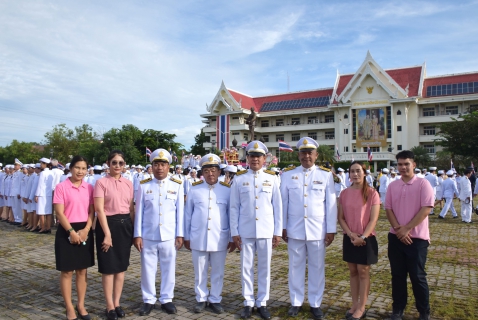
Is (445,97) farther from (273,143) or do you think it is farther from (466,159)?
(273,143)

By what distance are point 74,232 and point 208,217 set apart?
1.54 meters

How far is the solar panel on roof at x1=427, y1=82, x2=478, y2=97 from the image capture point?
42781mm

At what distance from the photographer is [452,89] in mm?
43812

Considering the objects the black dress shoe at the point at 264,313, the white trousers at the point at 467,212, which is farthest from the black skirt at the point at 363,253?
the white trousers at the point at 467,212

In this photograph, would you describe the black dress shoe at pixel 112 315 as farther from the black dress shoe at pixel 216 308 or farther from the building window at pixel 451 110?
the building window at pixel 451 110

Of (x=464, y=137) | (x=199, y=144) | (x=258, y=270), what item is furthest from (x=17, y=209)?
(x=199, y=144)

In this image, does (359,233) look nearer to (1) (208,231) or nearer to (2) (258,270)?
(2) (258,270)

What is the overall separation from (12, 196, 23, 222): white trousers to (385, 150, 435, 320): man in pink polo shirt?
470 inches

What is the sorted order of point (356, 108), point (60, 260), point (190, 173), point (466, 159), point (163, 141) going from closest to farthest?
point (60, 260), point (190, 173), point (466, 159), point (356, 108), point (163, 141)

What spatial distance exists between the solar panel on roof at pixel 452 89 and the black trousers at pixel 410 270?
46.1 meters

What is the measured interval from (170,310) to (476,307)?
3701 millimetres

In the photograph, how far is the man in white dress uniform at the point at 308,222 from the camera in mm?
4445

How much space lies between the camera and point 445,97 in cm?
4300

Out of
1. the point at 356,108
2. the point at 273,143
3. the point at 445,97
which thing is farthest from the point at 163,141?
the point at 445,97
